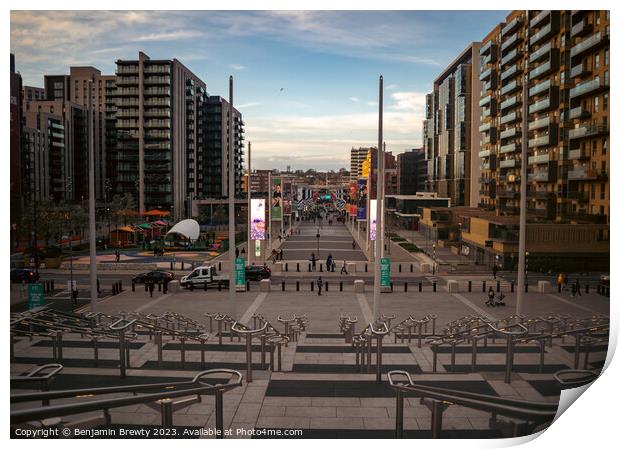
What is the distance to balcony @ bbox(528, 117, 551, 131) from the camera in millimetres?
55956

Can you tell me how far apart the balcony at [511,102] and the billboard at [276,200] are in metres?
29.3

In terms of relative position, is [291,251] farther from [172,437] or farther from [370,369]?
[172,437]

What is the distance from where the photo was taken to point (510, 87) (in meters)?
68.6

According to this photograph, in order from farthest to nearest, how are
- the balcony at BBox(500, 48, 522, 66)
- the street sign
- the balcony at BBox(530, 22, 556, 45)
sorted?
1. the balcony at BBox(500, 48, 522, 66)
2. the balcony at BBox(530, 22, 556, 45)
3. the street sign

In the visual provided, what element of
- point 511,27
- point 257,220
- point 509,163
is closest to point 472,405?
point 257,220

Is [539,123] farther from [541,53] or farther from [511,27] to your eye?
[511,27]

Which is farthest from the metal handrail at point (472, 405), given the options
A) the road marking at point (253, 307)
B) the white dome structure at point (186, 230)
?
the white dome structure at point (186, 230)

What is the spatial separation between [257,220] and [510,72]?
45234mm

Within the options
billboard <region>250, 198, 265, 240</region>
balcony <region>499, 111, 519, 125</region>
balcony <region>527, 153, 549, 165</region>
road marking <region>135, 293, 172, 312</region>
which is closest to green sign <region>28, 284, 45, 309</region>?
road marking <region>135, 293, 172, 312</region>

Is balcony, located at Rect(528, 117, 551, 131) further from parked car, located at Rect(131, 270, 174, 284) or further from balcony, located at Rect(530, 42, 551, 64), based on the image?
parked car, located at Rect(131, 270, 174, 284)

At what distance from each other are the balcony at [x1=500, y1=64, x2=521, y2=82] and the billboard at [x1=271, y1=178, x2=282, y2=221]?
3097cm

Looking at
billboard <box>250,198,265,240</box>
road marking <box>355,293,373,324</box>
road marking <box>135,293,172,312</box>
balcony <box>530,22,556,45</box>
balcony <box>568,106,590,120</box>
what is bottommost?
road marking <box>135,293,172,312</box>

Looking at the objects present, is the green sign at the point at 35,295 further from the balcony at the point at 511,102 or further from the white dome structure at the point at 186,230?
the balcony at the point at 511,102

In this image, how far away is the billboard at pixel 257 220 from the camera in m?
37.7
